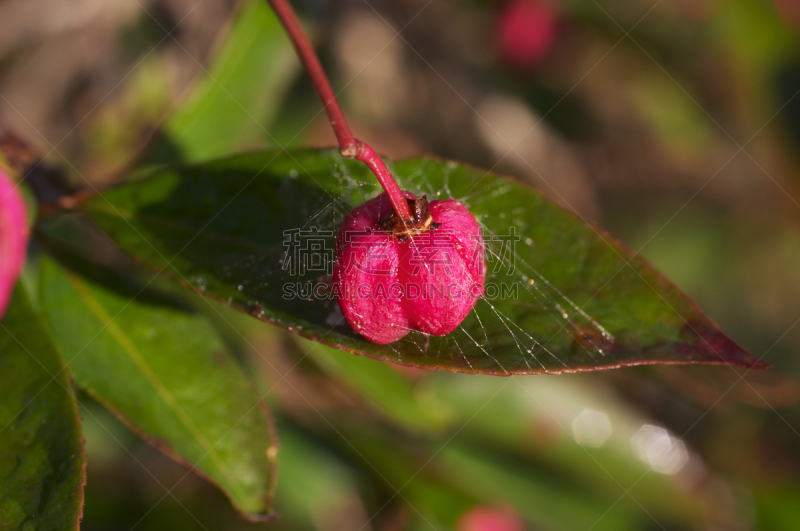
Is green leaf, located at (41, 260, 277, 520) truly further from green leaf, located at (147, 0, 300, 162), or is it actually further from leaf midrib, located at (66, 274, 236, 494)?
green leaf, located at (147, 0, 300, 162)

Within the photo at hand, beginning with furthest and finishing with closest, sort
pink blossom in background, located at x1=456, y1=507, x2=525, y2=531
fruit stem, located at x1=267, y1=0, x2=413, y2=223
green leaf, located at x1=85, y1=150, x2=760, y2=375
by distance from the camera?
pink blossom in background, located at x1=456, y1=507, x2=525, y2=531, green leaf, located at x1=85, y1=150, x2=760, y2=375, fruit stem, located at x1=267, y1=0, x2=413, y2=223

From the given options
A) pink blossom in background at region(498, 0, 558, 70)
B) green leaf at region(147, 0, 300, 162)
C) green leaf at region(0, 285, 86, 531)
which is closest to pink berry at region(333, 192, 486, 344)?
green leaf at region(0, 285, 86, 531)

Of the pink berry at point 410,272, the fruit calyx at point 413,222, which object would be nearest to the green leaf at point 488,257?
the pink berry at point 410,272

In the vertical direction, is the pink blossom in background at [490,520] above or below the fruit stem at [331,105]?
below

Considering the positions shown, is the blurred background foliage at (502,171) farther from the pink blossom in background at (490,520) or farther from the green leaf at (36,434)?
the green leaf at (36,434)

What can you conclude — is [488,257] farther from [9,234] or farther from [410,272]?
[9,234]

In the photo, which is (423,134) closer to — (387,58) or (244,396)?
(387,58)
